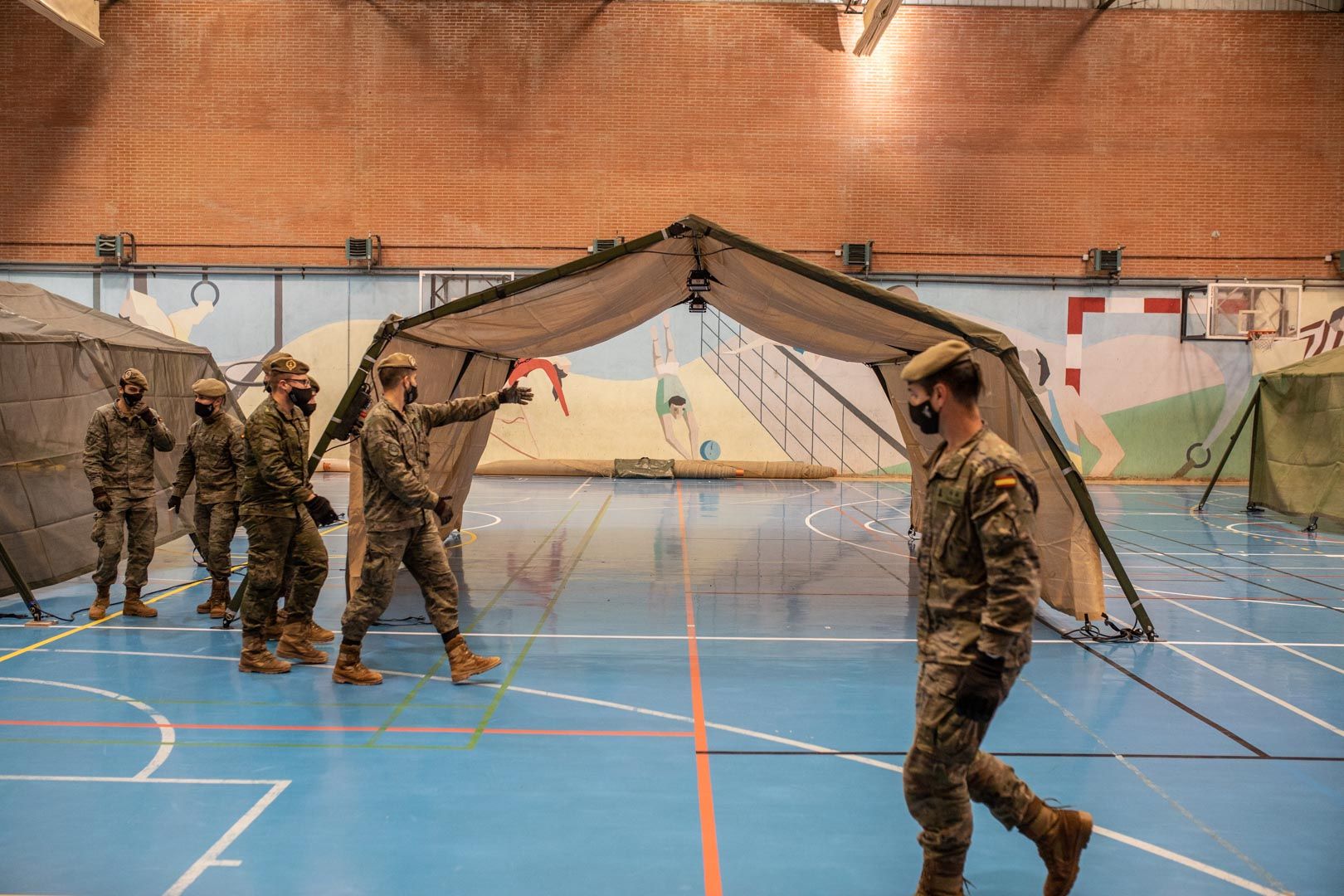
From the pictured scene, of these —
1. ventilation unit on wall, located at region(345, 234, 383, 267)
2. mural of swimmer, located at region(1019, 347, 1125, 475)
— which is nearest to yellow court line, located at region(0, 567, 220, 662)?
ventilation unit on wall, located at region(345, 234, 383, 267)

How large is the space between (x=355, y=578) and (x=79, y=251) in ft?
56.9

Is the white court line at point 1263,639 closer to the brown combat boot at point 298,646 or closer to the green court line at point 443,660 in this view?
the green court line at point 443,660

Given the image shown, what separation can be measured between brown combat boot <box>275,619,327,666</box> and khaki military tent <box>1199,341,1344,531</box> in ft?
44.6

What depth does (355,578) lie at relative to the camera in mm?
7750

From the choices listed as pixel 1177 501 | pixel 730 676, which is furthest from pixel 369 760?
pixel 1177 501

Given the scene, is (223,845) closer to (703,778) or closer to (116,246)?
(703,778)

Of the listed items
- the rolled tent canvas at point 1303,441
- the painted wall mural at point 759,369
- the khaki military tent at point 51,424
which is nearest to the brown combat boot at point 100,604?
the khaki military tent at point 51,424

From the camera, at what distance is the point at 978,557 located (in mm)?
3305

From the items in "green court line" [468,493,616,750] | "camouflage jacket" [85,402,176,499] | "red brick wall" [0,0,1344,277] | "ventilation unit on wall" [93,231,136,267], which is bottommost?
"green court line" [468,493,616,750]

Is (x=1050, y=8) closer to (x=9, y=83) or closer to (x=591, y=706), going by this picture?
(x=591, y=706)

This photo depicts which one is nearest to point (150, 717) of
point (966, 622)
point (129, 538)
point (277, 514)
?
point (277, 514)

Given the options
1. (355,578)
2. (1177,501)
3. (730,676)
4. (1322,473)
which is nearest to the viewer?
(730,676)

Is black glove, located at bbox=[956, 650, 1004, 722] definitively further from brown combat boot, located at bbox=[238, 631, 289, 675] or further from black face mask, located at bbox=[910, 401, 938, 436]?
brown combat boot, located at bbox=[238, 631, 289, 675]

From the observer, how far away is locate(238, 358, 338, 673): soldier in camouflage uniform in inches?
250
